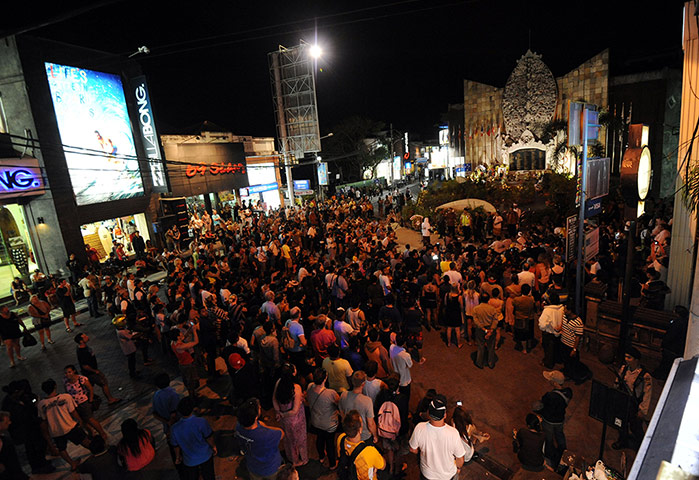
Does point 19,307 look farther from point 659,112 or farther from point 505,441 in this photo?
point 659,112

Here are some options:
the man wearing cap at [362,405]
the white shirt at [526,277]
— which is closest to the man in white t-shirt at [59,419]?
the man wearing cap at [362,405]

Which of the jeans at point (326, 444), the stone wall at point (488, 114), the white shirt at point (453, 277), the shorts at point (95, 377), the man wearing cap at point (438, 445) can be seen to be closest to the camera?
the man wearing cap at point (438, 445)

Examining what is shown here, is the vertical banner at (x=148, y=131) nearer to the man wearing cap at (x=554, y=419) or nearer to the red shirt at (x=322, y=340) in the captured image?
the red shirt at (x=322, y=340)

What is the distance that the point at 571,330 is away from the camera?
6.12m

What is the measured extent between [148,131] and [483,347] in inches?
746

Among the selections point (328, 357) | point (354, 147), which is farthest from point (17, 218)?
point (354, 147)

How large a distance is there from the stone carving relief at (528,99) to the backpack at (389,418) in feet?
112

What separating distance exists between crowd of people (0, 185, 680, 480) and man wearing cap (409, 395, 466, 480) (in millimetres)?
14

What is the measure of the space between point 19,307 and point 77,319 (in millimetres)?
3171

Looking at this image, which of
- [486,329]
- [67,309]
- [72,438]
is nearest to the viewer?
[72,438]

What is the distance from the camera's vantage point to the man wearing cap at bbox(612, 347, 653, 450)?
4.67m

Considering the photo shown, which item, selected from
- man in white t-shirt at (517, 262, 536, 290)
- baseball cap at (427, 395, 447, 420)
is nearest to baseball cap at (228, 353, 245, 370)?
baseball cap at (427, 395, 447, 420)

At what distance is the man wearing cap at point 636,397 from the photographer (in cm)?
467

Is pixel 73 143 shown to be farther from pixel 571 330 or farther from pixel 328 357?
pixel 571 330
